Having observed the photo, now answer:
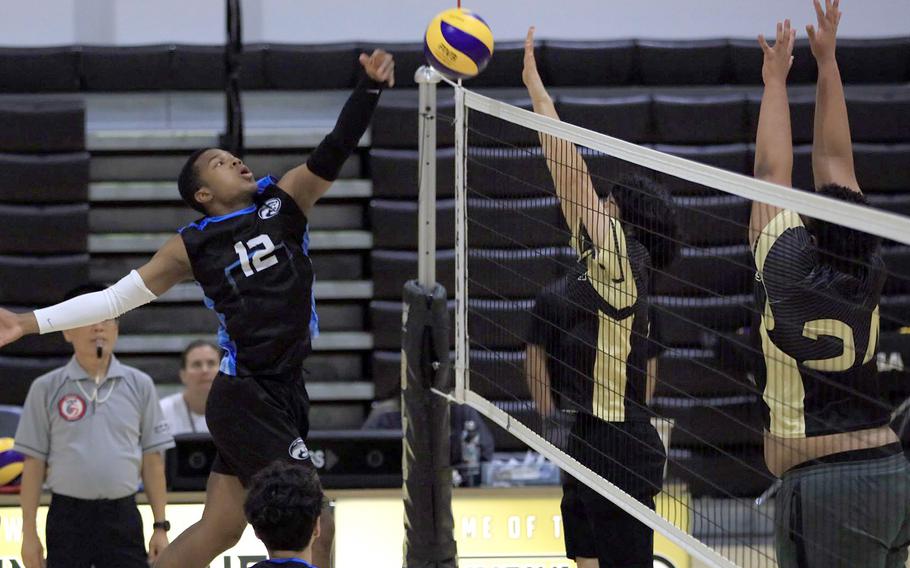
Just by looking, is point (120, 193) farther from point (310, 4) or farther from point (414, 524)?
point (414, 524)

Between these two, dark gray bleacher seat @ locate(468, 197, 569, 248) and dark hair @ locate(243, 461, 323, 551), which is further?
dark gray bleacher seat @ locate(468, 197, 569, 248)

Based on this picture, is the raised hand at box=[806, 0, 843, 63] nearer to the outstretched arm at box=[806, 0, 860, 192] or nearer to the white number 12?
the outstretched arm at box=[806, 0, 860, 192]

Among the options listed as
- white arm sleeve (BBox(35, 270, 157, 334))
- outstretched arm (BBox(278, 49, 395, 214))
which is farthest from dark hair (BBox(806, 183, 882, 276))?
white arm sleeve (BBox(35, 270, 157, 334))

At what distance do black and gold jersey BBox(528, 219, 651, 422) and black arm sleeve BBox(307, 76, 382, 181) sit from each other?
0.86 m

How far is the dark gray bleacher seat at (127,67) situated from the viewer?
916 centimetres

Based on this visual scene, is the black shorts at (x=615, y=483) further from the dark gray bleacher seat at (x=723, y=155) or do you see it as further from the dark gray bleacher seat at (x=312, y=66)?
the dark gray bleacher seat at (x=312, y=66)

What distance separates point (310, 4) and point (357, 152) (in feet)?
4.57

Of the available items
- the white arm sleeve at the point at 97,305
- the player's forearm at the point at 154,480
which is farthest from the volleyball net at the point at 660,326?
the player's forearm at the point at 154,480

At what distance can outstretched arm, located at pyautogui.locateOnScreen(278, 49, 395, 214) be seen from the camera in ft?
14.5

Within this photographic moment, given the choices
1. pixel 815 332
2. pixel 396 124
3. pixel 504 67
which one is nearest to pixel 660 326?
pixel 815 332

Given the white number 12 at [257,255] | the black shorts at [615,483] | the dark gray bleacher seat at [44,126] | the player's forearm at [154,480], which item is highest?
the dark gray bleacher seat at [44,126]

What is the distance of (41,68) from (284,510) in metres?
6.43

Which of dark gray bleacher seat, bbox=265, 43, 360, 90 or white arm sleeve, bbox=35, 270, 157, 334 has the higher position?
dark gray bleacher seat, bbox=265, 43, 360, 90

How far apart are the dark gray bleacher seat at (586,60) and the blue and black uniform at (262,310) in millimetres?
5016
